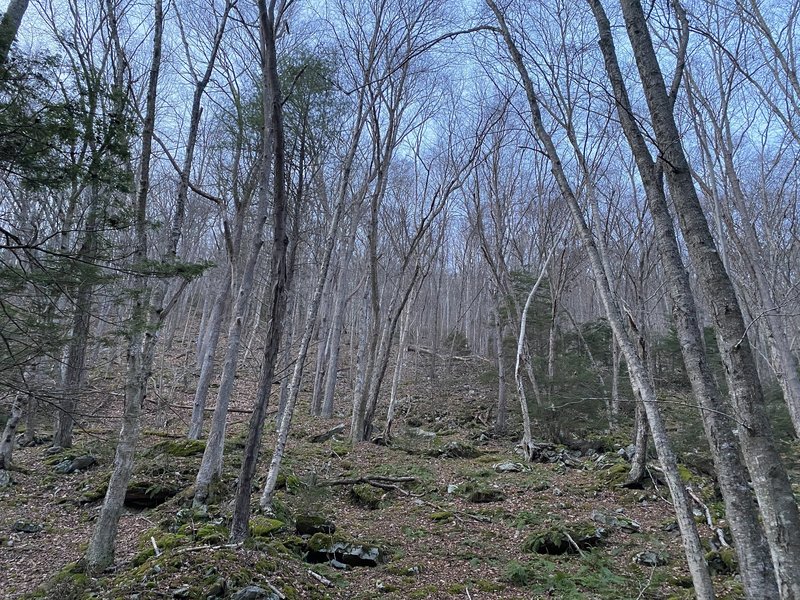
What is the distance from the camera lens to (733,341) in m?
2.90

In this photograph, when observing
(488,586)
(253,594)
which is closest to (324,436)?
(488,586)

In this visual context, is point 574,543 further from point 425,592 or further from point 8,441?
point 8,441

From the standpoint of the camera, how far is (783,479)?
266cm

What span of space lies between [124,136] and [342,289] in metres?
8.47

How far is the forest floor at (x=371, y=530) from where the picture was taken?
13.4 feet

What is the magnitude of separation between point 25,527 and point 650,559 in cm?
766

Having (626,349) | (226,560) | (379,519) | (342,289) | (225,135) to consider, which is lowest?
(379,519)

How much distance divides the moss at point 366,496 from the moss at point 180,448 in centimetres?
310

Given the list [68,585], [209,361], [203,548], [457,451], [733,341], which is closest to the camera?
[733,341]

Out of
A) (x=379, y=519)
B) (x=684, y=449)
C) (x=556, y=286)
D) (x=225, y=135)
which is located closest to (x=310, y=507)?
(x=379, y=519)

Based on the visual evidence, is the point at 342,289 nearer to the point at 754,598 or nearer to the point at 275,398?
the point at 275,398

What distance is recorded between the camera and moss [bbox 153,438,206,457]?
8.11 meters

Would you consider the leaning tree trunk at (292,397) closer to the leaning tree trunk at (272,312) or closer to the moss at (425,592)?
the leaning tree trunk at (272,312)

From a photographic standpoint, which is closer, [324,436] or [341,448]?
[341,448]
